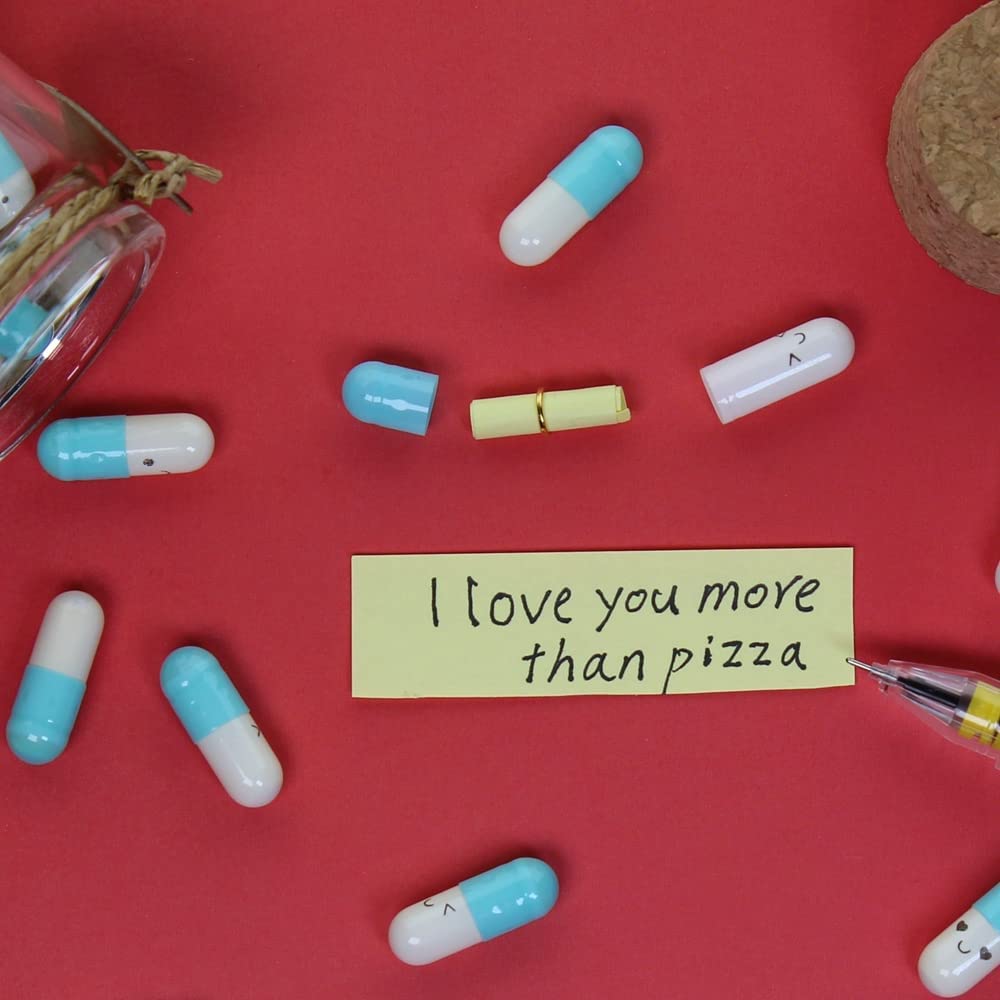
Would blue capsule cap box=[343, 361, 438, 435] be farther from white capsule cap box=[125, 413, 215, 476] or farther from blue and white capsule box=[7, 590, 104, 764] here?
blue and white capsule box=[7, 590, 104, 764]

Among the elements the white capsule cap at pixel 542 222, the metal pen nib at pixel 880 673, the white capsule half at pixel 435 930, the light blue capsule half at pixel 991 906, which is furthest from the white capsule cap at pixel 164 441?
the light blue capsule half at pixel 991 906

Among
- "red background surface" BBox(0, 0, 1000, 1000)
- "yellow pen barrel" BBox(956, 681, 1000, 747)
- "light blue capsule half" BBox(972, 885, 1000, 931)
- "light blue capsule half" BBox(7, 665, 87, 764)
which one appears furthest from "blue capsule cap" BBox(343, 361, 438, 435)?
"light blue capsule half" BBox(972, 885, 1000, 931)

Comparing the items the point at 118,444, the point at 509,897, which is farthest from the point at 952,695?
the point at 118,444

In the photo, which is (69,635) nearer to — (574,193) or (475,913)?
(475,913)

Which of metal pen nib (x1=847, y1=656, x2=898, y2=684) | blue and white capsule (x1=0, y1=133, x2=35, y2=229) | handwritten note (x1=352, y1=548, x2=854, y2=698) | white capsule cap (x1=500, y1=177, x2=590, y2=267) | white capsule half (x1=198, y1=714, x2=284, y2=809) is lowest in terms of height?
white capsule half (x1=198, y1=714, x2=284, y2=809)

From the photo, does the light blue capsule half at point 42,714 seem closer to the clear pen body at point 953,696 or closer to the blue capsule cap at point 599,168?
the blue capsule cap at point 599,168

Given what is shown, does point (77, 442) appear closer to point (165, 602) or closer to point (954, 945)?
point (165, 602)

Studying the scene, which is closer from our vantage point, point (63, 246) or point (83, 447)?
point (63, 246)
